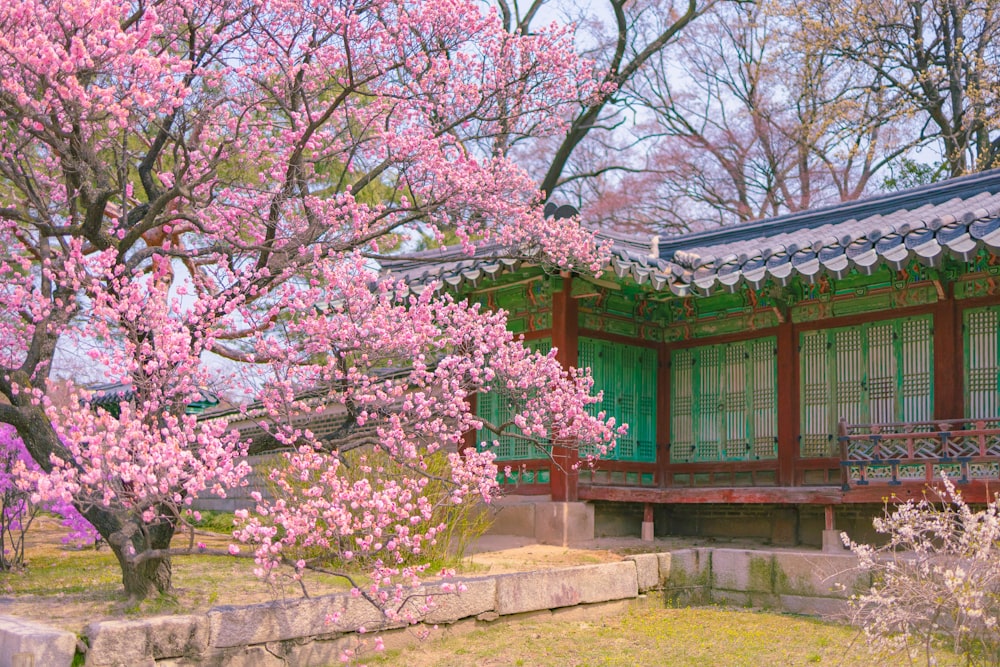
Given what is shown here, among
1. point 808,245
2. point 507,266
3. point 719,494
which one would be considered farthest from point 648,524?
point 808,245

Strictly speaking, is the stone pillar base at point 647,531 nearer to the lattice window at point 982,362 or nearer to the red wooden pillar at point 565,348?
the red wooden pillar at point 565,348

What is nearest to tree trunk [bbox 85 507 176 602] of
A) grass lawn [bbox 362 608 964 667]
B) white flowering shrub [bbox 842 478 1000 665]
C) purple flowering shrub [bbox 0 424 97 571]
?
grass lawn [bbox 362 608 964 667]

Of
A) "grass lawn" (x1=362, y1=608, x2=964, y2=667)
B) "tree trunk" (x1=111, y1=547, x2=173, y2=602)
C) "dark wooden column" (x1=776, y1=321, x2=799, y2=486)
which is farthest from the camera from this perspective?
"dark wooden column" (x1=776, y1=321, x2=799, y2=486)

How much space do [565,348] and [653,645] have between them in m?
4.46

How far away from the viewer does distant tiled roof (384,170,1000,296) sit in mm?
9539

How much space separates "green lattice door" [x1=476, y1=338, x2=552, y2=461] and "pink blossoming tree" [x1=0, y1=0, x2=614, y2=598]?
269cm

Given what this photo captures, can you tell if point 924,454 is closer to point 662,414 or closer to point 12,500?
point 662,414

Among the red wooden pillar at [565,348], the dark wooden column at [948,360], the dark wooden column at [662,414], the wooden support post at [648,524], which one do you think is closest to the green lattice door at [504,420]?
the red wooden pillar at [565,348]

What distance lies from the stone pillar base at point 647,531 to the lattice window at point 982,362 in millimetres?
3740

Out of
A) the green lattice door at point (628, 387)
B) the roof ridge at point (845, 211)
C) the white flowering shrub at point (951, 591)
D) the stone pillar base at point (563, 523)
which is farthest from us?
the green lattice door at point (628, 387)

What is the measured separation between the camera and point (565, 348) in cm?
1198

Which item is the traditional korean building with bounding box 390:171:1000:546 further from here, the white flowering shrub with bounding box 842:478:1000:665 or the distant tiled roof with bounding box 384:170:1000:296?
the white flowering shrub with bounding box 842:478:1000:665

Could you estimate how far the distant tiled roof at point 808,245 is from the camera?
Result: 9.54 m

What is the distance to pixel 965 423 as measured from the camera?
10.1m
